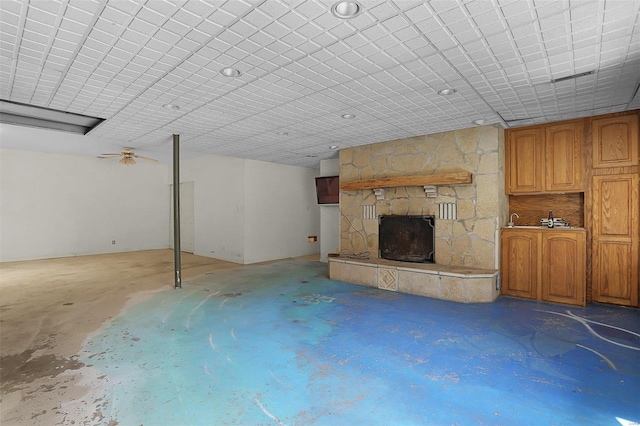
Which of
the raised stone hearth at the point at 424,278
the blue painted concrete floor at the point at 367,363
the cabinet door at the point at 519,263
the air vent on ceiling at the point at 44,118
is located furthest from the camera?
the cabinet door at the point at 519,263

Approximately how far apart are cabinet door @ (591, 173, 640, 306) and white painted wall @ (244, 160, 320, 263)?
6521mm

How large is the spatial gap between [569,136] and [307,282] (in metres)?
4.68

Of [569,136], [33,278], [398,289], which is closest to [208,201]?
[33,278]

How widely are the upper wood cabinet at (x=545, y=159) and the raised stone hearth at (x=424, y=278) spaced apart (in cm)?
151

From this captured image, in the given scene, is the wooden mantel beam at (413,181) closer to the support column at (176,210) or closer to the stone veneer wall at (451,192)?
the stone veneer wall at (451,192)

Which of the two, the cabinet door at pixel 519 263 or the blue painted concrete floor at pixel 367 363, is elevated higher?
the cabinet door at pixel 519 263

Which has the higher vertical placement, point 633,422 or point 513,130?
point 513,130

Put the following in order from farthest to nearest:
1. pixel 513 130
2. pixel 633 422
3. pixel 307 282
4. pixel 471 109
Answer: pixel 307 282, pixel 513 130, pixel 471 109, pixel 633 422

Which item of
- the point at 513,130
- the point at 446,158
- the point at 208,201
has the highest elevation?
the point at 513,130

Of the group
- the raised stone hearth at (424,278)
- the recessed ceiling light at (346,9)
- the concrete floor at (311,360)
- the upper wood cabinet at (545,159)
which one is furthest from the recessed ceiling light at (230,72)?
the upper wood cabinet at (545,159)

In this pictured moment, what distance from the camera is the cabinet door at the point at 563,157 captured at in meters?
4.50

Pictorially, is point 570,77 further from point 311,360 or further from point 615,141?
point 311,360

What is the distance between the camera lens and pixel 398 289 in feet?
16.5

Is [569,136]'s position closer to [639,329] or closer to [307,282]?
[639,329]
